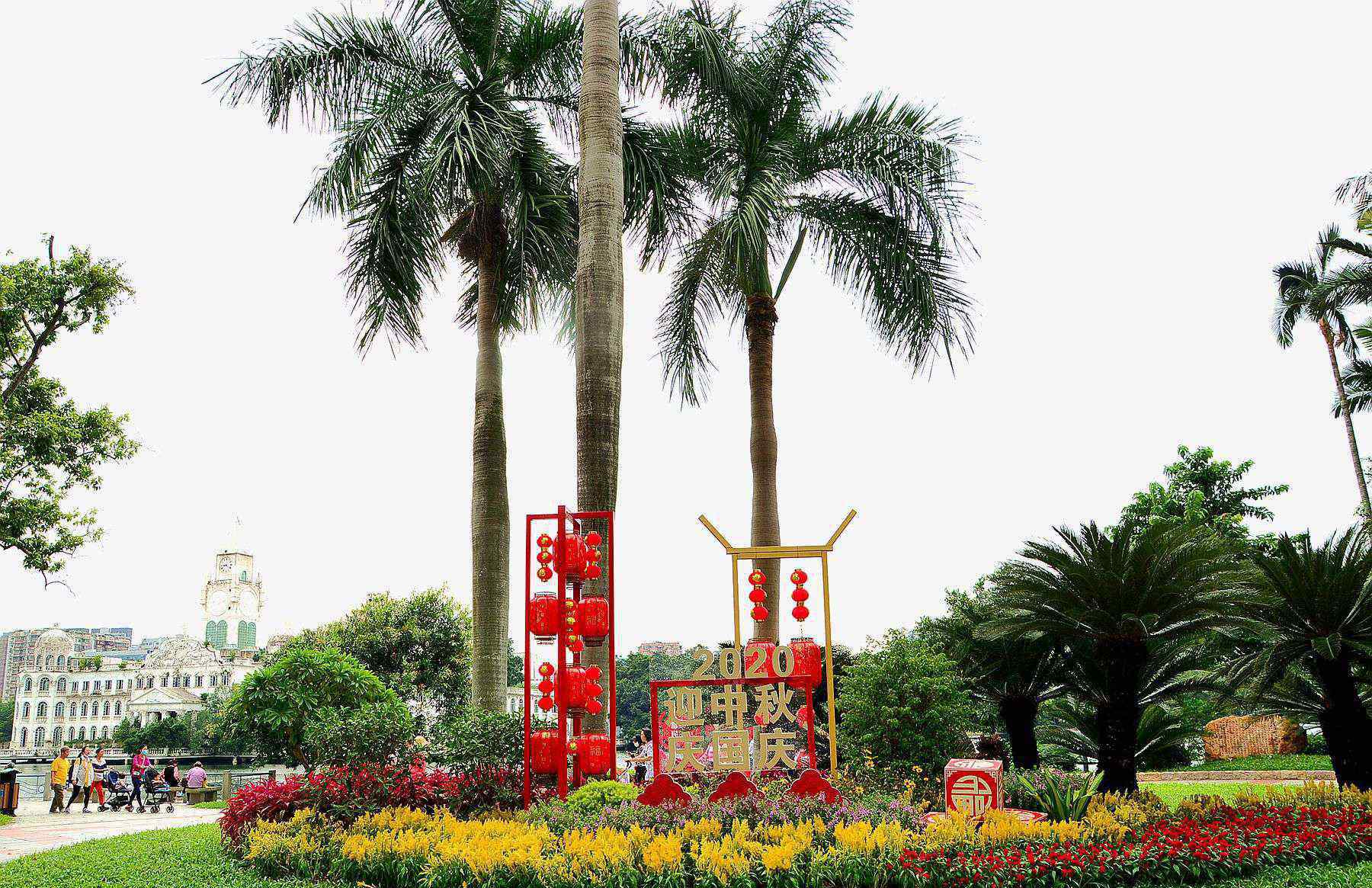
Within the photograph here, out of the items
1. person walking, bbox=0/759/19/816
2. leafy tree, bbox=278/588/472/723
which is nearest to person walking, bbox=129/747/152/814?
person walking, bbox=0/759/19/816

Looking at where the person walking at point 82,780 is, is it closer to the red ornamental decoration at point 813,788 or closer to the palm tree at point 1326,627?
the red ornamental decoration at point 813,788

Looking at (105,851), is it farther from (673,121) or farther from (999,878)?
(673,121)

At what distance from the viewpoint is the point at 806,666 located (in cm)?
1047

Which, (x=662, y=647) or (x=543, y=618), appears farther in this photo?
(x=662, y=647)

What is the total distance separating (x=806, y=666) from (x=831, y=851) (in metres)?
3.55

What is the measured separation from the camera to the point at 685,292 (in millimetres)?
16797

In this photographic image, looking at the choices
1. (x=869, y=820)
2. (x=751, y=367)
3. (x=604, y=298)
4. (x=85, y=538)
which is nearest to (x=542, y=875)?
(x=869, y=820)

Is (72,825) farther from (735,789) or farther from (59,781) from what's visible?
(735,789)

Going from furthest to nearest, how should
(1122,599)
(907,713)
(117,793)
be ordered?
(117,793) < (907,713) < (1122,599)

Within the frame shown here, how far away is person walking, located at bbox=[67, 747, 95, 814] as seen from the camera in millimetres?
19531

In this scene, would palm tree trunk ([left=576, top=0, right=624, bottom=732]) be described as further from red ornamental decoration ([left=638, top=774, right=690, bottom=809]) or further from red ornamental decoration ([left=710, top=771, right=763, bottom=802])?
red ornamental decoration ([left=710, top=771, right=763, bottom=802])

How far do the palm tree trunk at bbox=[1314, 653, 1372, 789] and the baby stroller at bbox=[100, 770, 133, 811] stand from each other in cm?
2016

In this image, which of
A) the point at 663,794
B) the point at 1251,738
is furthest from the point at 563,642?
the point at 1251,738

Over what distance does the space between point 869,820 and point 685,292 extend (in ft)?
35.0
